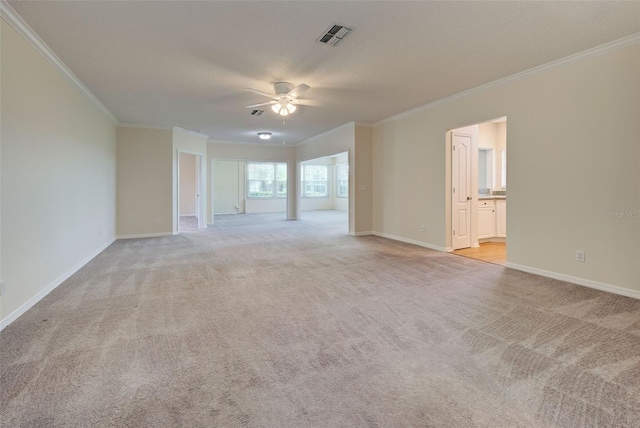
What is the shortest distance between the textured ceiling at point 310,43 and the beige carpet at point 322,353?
102 inches

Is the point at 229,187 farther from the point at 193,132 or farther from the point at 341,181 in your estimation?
the point at 193,132

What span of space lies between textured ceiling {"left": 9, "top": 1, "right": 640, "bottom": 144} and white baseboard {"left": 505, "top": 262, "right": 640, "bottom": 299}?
2.54m

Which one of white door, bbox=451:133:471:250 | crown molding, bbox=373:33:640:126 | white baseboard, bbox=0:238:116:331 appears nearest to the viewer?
white baseboard, bbox=0:238:116:331

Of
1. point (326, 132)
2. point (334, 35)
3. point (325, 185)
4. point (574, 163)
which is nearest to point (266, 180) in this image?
point (325, 185)

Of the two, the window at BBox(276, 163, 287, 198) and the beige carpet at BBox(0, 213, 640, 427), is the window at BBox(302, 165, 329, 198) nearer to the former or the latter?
the window at BBox(276, 163, 287, 198)

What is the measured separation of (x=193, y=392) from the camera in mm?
1712

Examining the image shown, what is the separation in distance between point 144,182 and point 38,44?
4353mm

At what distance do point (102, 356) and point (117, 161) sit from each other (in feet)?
19.6

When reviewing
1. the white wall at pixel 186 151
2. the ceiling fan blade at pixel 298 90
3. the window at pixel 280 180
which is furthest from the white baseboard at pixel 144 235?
the window at pixel 280 180

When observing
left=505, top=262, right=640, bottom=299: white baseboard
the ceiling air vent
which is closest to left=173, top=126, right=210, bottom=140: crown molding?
the ceiling air vent

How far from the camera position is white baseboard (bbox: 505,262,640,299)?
318 cm

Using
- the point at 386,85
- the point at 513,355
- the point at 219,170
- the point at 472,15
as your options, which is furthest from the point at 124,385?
the point at 219,170

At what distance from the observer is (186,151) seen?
26.0 ft

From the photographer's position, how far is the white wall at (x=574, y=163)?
125 inches
